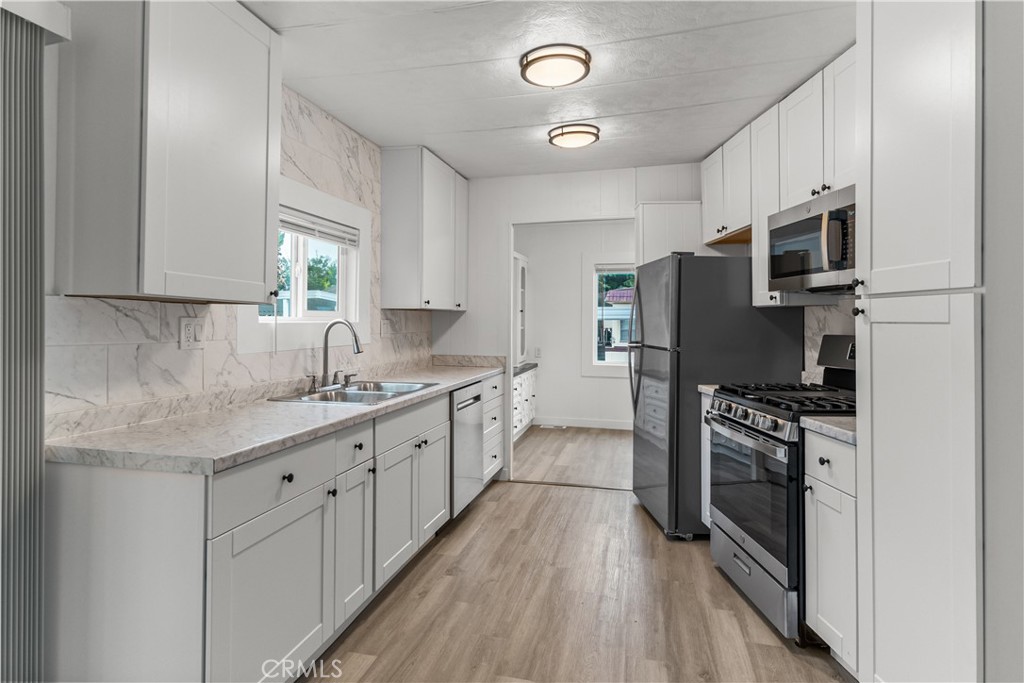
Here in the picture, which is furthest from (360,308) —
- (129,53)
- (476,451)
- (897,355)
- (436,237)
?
(897,355)

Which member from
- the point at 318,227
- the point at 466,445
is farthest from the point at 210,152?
the point at 466,445

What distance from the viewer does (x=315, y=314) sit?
3.01m

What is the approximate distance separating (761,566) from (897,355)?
1.21 meters

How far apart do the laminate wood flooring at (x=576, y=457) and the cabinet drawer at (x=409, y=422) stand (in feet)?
5.29

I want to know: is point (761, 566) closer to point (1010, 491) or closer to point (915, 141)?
point (1010, 491)

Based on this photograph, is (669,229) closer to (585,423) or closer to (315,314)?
(315,314)

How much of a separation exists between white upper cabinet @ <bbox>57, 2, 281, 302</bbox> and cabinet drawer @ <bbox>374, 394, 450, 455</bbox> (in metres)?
0.90

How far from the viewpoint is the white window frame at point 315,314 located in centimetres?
244

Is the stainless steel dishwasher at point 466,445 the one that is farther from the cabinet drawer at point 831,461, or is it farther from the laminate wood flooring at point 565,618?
the cabinet drawer at point 831,461

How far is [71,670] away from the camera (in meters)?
1.48

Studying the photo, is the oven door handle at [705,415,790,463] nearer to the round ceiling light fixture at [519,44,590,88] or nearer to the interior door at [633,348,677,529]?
the interior door at [633,348,677,529]

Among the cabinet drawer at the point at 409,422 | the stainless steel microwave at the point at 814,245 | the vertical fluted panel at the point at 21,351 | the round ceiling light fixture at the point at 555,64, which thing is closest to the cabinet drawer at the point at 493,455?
the cabinet drawer at the point at 409,422

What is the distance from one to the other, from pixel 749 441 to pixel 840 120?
1486 millimetres

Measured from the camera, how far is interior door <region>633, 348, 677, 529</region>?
3.13m
